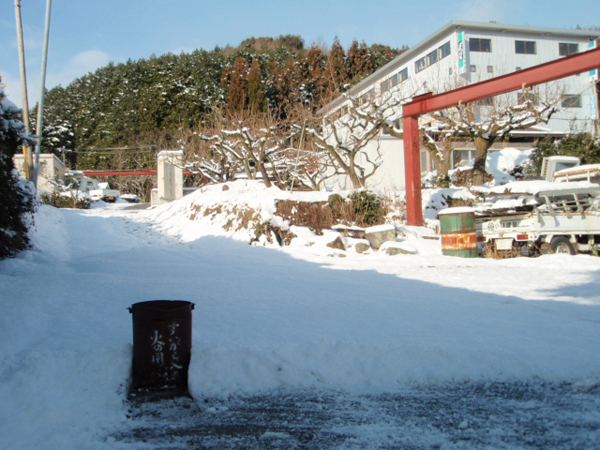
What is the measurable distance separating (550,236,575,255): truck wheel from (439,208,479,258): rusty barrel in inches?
73.3

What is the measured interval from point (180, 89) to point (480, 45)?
31807mm

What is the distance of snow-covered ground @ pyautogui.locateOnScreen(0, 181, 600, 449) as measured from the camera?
4.14 metres

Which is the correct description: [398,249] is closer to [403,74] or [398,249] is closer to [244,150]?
[244,150]

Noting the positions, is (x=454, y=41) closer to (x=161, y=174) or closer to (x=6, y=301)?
(x=161, y=174)

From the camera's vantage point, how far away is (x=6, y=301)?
21.0 feet

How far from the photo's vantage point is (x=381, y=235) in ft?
46.7

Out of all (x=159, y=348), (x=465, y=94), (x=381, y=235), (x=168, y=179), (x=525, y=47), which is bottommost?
(x=159, y=348)

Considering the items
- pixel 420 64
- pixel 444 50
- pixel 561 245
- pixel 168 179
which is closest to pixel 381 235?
pixel 561 245

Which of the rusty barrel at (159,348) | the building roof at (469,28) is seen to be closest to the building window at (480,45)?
the building roof at (469,28)

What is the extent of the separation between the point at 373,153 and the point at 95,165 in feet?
125

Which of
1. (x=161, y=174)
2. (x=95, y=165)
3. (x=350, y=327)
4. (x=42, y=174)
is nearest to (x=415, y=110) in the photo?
(x=350, y=327)

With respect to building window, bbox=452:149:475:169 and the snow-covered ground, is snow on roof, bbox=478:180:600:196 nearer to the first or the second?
the snow-covered ground

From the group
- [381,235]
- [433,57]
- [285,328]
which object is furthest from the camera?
[433,57]

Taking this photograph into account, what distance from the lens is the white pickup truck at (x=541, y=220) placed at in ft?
38.2
